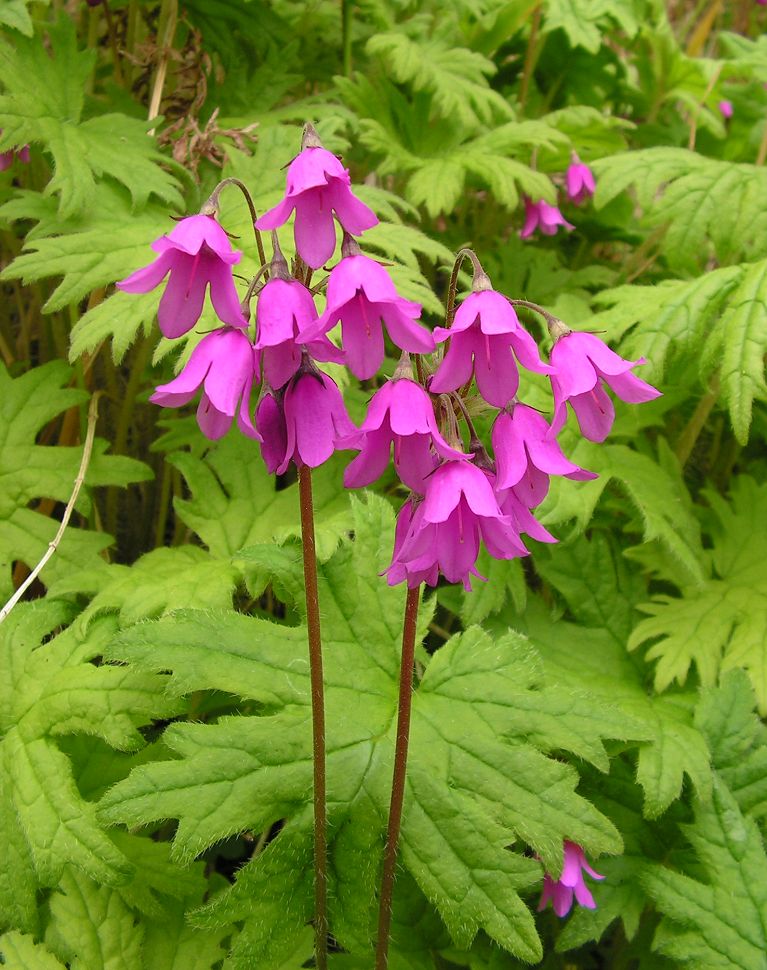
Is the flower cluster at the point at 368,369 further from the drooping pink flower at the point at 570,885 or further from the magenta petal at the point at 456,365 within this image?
the drooping pink flower at the point at 570,885

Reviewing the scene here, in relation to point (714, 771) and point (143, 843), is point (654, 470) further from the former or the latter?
point (143, 843)

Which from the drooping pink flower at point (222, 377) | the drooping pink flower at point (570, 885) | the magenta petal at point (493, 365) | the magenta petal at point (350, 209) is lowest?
the drooping pink flower at point (570, 885)

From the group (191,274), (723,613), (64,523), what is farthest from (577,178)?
(191,274)

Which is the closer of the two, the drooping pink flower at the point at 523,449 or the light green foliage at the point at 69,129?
the drooping pink flower at the point at 523,449

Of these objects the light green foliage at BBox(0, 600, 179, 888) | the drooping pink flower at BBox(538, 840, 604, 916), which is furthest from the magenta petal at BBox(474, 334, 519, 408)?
the drooping pink flower at BBox(538, 840, 604, 916)

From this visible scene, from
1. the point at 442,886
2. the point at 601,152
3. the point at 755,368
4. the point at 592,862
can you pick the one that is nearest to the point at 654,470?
the point at 755,368

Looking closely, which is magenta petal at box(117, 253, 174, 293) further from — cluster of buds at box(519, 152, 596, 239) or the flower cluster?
cluster of buds at box(519, 152, 596, 239)

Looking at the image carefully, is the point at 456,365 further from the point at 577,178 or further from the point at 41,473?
the point at 577,178

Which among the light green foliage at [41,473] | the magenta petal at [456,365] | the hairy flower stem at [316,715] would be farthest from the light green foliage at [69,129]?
the magenta petal at [456,365]
